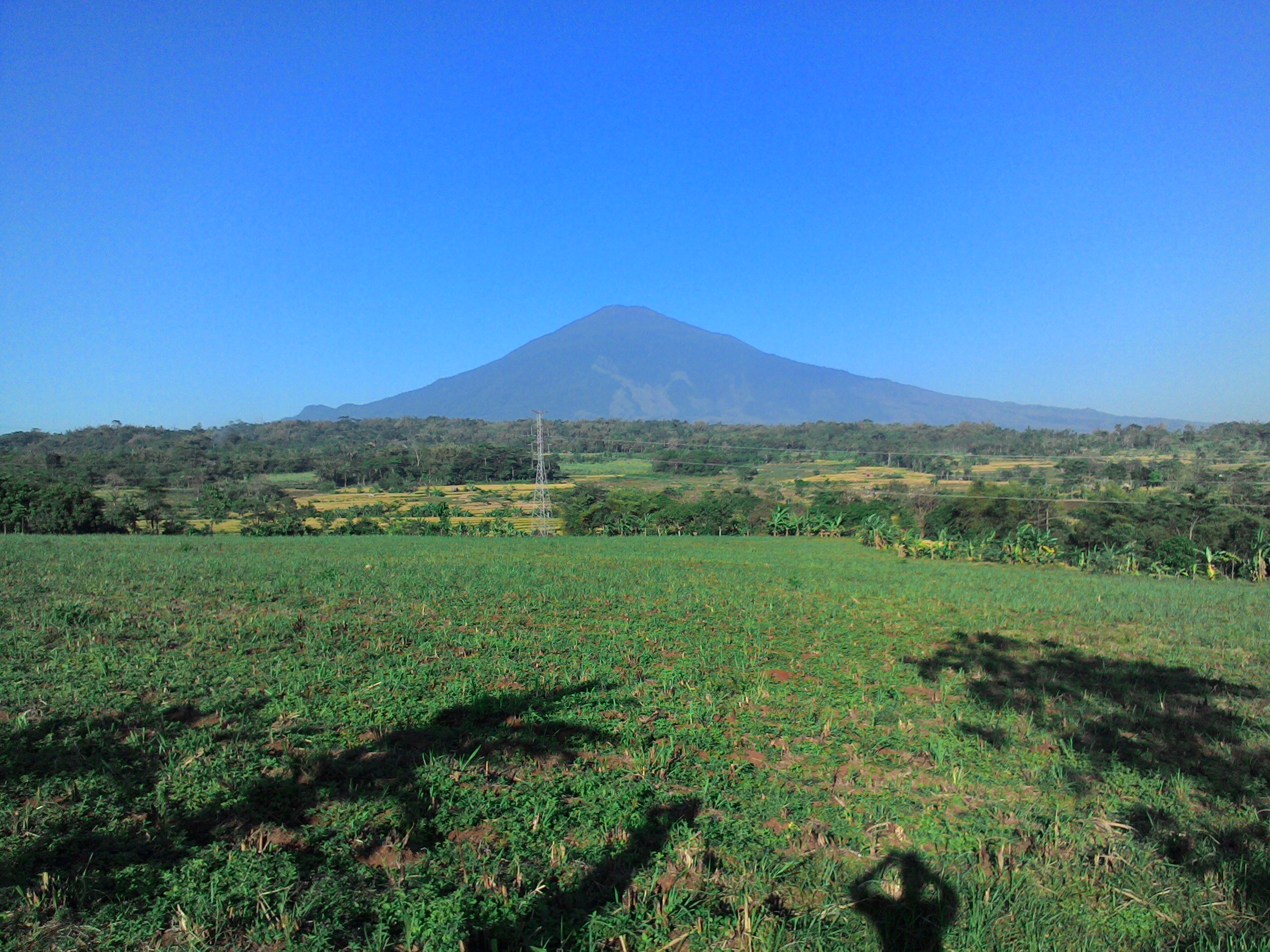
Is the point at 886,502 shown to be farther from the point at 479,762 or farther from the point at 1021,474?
the point at 479,762

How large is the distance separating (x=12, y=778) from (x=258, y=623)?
150 inches

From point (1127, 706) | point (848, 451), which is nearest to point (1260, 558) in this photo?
point (1127, 706)

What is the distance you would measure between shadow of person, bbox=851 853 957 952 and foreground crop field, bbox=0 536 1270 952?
0.02 metres

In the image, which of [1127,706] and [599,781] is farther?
[1127,706]

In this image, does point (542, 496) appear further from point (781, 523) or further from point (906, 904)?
point (906, 904)

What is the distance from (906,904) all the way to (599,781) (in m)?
2.01

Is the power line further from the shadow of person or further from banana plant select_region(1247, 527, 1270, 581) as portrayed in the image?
the shadow of person

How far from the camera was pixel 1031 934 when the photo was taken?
11.2 feet

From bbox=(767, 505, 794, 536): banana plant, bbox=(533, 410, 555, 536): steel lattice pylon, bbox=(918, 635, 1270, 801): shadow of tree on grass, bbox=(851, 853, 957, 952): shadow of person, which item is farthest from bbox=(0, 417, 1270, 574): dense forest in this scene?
bbox=(851, 853, 957, 952): shadow of person

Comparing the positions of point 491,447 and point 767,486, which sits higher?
point 491,447

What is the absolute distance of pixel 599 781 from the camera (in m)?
4.68

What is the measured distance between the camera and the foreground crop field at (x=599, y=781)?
3371mm

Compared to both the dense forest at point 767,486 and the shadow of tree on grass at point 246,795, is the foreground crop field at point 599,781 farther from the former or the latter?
the dense forest at point 767,486

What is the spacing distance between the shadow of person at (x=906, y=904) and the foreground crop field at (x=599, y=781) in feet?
0.06
